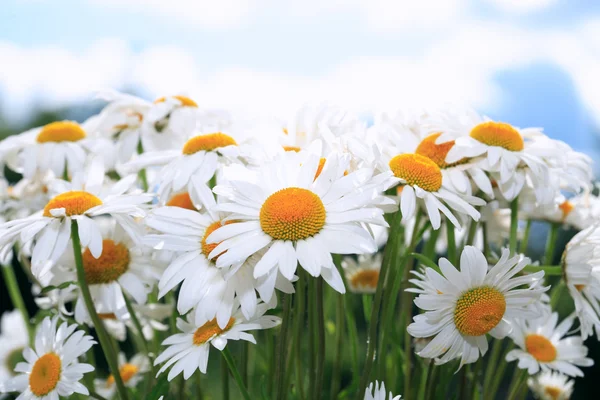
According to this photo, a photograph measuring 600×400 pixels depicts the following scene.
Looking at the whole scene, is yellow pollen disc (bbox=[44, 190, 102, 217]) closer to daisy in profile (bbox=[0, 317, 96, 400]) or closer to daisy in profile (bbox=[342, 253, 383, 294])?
daisy in profile (bbox=[0, 317, 96, 400])

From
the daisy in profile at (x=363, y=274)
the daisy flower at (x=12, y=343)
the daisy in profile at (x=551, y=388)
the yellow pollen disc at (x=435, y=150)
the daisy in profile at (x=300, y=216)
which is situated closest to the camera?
the daisy in profile at (x=300, y=216)

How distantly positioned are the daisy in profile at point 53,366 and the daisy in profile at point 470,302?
381 millimetres

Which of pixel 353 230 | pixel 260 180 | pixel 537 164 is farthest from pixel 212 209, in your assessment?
pixel 537 164

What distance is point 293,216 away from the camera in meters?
0.61

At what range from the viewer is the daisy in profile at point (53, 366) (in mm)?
743

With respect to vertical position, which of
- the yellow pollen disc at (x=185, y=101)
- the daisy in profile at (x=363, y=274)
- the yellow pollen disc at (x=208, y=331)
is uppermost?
the yellow pollen disc at (x=185, y=101)

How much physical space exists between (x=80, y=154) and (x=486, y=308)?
73cm

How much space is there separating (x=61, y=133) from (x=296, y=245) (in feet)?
2.24

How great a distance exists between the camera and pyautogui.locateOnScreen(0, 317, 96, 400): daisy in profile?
743mm

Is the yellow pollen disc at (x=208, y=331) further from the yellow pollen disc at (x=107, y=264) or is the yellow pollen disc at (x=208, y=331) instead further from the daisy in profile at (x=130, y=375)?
the daisy in profile at (x=130, y=375)

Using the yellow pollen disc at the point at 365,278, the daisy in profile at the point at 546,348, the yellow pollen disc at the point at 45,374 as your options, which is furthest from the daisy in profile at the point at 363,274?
the yellow pollen disc at the point at 45,374

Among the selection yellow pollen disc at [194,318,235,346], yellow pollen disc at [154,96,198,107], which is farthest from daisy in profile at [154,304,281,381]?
yellow pollen disc at [154,96,198,107]

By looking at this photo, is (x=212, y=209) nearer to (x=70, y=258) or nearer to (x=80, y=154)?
(x=70, y=258)

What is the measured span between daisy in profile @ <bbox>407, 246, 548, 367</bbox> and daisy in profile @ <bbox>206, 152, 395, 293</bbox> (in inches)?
4.2
